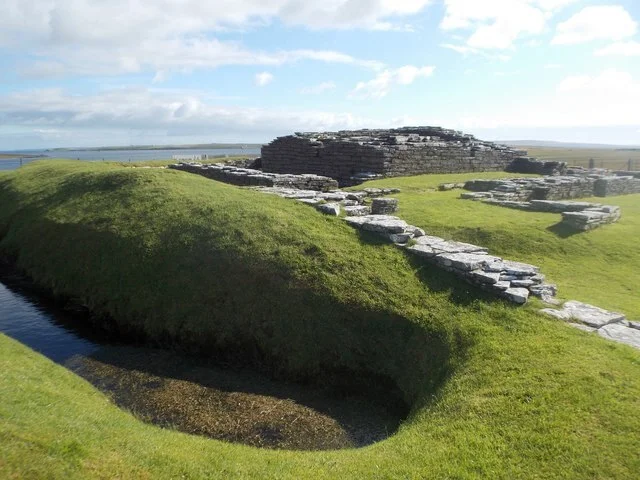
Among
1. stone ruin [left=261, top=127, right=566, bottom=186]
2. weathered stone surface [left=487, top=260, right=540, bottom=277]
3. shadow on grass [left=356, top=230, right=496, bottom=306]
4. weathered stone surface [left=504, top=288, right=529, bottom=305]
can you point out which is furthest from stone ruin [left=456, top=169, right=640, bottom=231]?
shadow on grass [left=356, top=230, right=496, bottom=306]

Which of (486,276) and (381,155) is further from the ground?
(381,155)

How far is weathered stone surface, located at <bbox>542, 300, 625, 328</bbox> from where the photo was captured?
469 inches

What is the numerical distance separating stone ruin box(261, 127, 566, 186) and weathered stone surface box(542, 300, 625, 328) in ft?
69.1

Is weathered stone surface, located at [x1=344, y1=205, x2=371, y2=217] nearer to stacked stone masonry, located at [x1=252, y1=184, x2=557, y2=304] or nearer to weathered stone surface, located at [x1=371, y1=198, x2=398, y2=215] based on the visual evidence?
stacked stone masonry, located at [x1=252, y1=184, x2=557, y2=304]

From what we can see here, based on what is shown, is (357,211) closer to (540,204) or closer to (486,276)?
(486,276)

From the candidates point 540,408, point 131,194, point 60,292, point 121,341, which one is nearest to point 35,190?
point 131,194

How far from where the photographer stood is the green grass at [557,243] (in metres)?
14.7

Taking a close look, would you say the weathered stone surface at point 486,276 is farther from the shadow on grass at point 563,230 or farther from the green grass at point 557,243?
the shadow on grass at point 563,230

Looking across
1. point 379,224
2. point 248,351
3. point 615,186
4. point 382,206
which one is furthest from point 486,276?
point 615,186

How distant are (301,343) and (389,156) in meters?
23.0

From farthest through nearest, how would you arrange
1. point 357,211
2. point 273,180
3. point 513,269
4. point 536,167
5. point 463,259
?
point 536,167 → point 273,180 → point 357,211 → point 513,269 → point 463,259

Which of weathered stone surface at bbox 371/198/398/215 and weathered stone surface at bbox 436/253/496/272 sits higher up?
weathered stone surface at bbox 371/198/398/215

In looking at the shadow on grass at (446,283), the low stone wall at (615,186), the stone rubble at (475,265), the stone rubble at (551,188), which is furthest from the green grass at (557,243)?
the low stone wall at (615,186)

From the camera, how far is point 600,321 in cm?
1192
